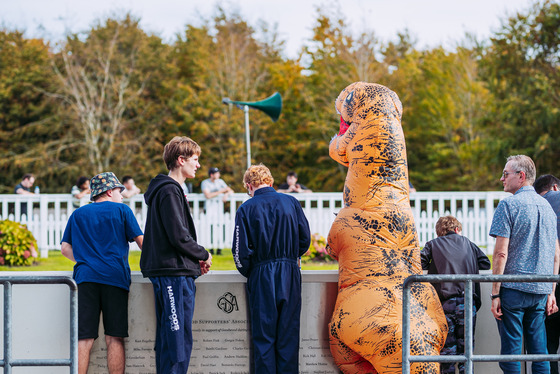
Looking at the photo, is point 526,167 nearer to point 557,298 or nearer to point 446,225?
point 446,225

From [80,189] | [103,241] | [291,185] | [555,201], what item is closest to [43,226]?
[80,189]

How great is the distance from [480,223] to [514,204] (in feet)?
30.9

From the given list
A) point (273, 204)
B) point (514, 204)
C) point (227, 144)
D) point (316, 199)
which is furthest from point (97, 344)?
point (227, 144)

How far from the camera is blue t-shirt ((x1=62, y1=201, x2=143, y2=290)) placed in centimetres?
468

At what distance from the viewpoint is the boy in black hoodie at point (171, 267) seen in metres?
4.47

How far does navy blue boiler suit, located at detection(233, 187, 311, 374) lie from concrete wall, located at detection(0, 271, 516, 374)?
0.78 ft

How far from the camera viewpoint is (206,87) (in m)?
29.5

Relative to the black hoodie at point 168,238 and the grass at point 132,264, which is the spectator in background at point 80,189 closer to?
the grass at point 132,264

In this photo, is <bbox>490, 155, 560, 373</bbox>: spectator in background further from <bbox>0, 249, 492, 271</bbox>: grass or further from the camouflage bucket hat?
<bbox>0, 249, 492, 271</bbox>: grass

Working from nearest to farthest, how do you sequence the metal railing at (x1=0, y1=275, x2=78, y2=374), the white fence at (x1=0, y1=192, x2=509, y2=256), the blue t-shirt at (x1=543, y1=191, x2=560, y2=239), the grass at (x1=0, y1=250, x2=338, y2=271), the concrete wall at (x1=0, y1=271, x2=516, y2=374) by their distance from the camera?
the metal railing at (x1=0, y1=275, x2=78, y2=374) < the concrete wall at (x1=0, y1=271, x2=516, y2=374) < the blue t-shirt at (x1=543, y1=191, x2=560, y2=239) < the grass at (x1=0, y1=250, x2=338, y2=271) < the white fence at (x1=0, y1=192, x2=509, y2=256)

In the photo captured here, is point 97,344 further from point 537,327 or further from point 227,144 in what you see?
point 227,144

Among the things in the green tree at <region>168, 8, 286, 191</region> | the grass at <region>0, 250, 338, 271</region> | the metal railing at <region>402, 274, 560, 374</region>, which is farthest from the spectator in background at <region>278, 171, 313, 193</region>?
the green tree at <region>168, 8, 286, 191</region>

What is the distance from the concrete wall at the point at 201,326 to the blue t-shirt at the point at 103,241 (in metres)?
0.27

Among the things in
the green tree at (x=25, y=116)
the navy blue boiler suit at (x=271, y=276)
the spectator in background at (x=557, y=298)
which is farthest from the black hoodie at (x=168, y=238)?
the green tree at (x=25, y=116)
